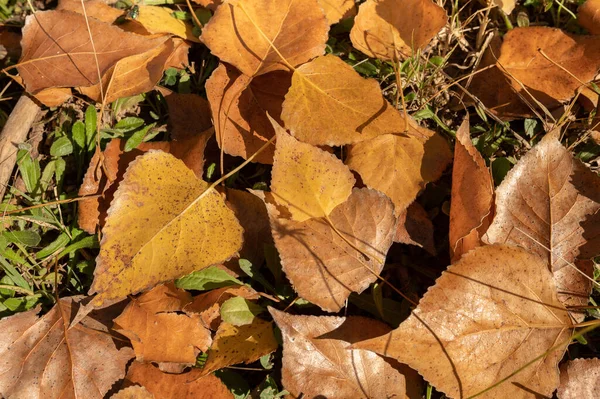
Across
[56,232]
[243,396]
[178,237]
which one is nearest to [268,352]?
[243,396]

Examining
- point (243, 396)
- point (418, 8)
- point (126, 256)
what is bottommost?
point (243, 396)

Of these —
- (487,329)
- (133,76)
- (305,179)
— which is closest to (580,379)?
(487,329)

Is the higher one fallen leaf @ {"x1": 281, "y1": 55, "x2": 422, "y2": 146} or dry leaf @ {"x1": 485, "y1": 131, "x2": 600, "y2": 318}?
fallen leaf @ {"x1": 281, "y1": 55, "x2": 422, "y2": 146}

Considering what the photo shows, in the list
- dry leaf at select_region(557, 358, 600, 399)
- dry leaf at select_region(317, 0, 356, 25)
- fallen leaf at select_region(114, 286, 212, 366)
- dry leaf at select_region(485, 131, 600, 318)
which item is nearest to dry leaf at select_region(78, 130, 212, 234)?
fallen leaf at select_region(114, 286, 212, 366)

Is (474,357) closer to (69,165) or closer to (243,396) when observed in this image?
(243,396)

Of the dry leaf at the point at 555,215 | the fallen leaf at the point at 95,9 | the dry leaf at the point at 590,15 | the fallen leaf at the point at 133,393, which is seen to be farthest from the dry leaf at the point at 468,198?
the fallen leaf at the point at 95,9

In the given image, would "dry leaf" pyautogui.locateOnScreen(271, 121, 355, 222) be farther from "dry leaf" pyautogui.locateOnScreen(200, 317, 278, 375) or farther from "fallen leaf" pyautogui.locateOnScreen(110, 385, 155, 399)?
"fallen leaf" pyautogui.locateOnScreen(110, 385, 155, 399)

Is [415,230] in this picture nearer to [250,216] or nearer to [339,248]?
[339,248]

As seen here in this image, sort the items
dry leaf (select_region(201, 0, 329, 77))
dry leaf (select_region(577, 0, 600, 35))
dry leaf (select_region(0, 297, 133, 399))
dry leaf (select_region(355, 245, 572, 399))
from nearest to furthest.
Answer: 1. dry leaf (select_region(355, 245, 572, 399))
2. dry leaf (select_region(0, 297, 133, 399))
3. dry leaf (select_region(201, 0, 329, 77))
4. dry leaf (select_region(577, 0, 600, 35))
